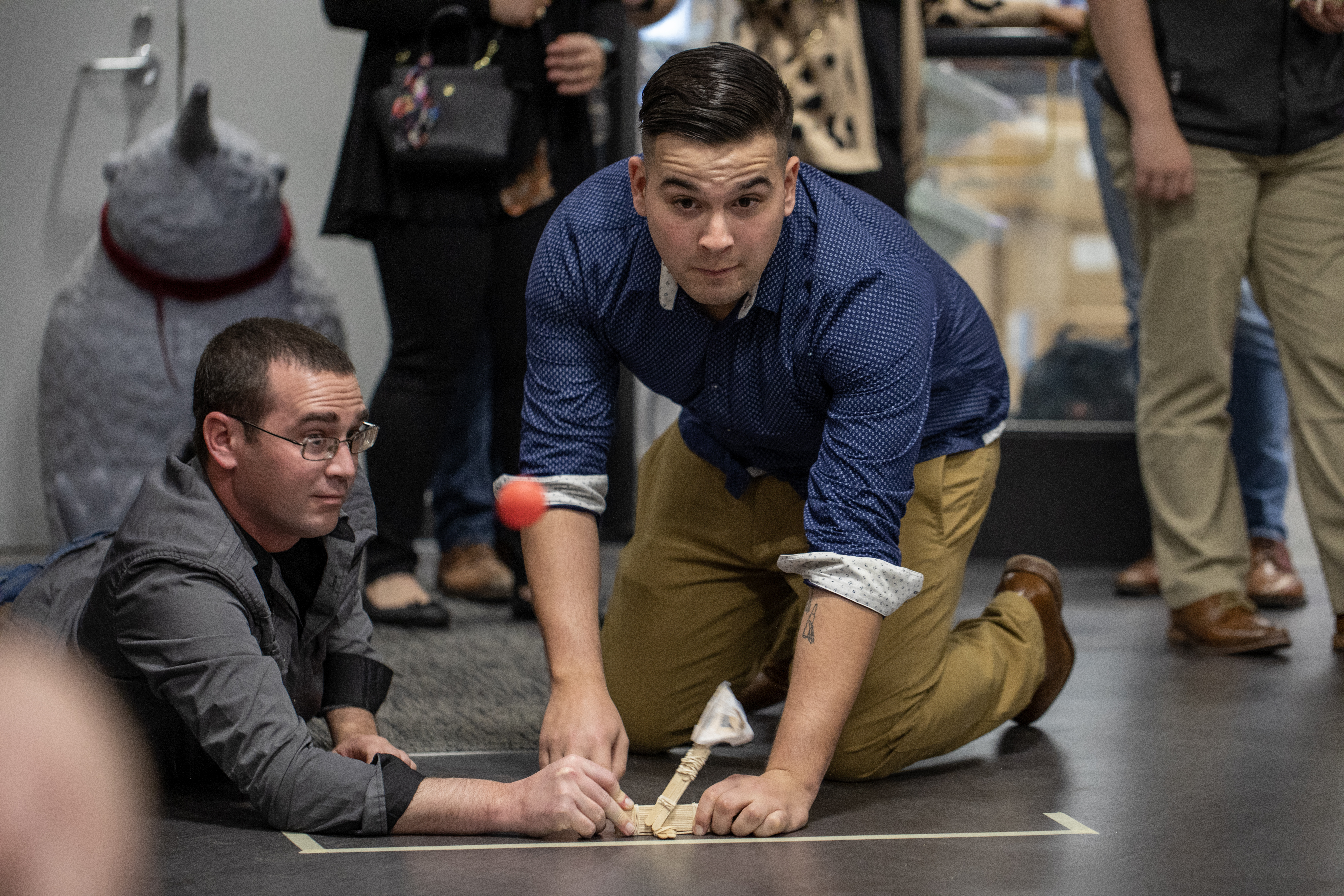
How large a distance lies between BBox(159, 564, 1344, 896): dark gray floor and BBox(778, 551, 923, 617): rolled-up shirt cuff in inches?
8.8

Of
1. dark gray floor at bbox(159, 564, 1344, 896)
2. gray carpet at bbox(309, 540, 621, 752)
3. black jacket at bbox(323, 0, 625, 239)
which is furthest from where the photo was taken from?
black jacket at bbox(323, 0, 625, 239)

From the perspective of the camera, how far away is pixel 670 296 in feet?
5.03

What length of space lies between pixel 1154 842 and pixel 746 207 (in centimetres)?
72

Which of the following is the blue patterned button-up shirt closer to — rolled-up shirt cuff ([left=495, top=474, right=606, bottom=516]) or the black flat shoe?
rolled-up shirt cuff ([left=495, top=474, right=606, bottom=516])

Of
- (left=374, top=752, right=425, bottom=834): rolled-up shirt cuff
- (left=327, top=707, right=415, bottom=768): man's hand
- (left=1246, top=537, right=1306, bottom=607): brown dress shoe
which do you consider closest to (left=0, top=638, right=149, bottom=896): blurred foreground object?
(left=374, top=752, right=425, bottom=834): rolled-up shirt cuff

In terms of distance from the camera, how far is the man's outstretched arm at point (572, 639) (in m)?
1.42

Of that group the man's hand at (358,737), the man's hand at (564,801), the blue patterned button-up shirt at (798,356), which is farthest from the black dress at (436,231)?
the man's hand at (564,801)

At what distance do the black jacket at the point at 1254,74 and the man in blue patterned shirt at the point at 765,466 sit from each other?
74cm

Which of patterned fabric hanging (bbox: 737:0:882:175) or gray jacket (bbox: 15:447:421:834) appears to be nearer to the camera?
gray jacket (bbox: 15:447:421:834)

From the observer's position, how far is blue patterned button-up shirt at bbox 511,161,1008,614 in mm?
1439

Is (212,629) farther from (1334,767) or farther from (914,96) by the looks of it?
(914,96)

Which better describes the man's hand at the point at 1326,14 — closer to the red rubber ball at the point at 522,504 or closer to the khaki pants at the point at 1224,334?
the khaki pants at the point at 1224,334

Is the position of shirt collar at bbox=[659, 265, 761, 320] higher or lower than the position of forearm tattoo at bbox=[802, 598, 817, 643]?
higher

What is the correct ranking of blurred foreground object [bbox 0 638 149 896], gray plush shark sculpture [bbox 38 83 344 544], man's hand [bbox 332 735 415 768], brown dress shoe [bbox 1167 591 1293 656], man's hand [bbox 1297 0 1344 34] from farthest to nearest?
1. gray plush shark sculpture [bbox 38 83 344 544]
2. brown dress shoe [bbox 1167 591 1293 656]
3. man's hand [bbox 1297 0 1344 34]
4. man's hand [bbox 332 735 415 768]
5. blurred foreground object [bbox 0 638 149 896]
